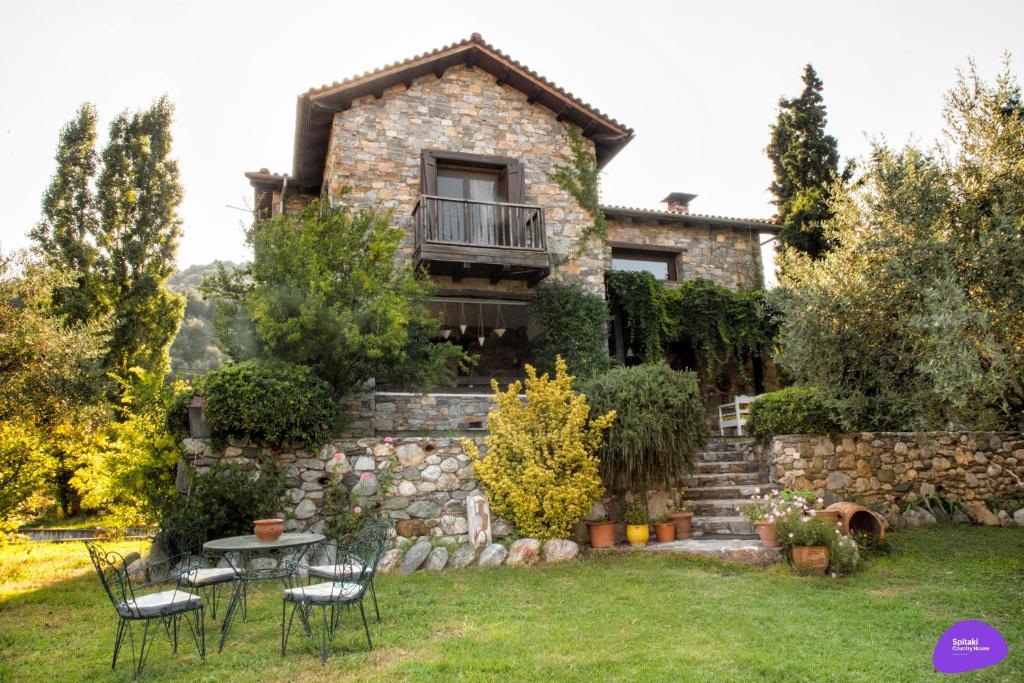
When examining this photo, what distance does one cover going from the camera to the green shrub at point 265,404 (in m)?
7.98

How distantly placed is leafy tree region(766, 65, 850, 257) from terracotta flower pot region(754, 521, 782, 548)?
31.6 ft

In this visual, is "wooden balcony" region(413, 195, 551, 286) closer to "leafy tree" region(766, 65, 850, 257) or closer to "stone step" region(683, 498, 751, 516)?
"stone step" region(683, 498, 751, 516)

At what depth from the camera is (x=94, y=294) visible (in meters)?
15.8

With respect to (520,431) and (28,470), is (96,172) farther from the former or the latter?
(520,431)

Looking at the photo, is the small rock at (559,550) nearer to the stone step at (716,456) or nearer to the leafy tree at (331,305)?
the leafy tree at (331,305)

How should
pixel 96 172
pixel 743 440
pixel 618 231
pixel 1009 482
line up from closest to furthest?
pixel 1009 482
pixel 743 440
pixel 618 231
pixel 96 172

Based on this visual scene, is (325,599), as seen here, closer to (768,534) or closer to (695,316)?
(768,534)

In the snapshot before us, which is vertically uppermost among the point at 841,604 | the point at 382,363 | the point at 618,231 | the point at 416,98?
the point at 416,98

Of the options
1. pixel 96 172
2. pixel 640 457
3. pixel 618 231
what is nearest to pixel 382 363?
pixel 640 457

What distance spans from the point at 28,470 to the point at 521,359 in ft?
28.9

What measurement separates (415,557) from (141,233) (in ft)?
44.7

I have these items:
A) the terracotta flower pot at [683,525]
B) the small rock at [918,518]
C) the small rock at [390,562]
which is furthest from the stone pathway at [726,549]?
the small rock at [918,518]

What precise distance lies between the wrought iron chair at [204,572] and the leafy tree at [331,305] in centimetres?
256

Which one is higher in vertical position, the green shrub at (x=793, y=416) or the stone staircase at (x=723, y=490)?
the green shrub at (x=793, y=416)
